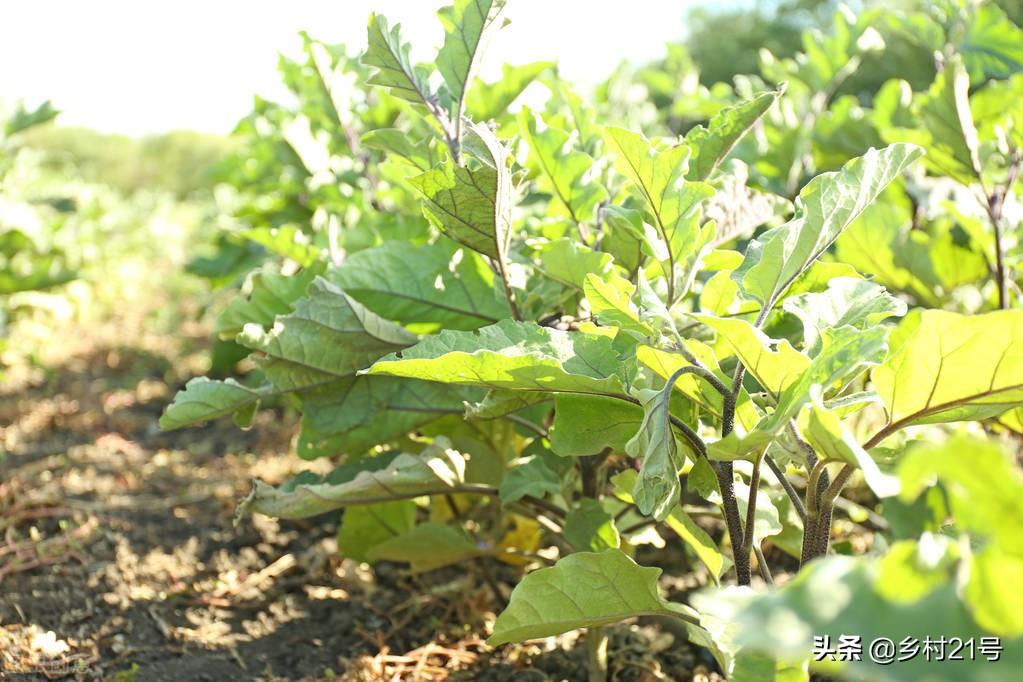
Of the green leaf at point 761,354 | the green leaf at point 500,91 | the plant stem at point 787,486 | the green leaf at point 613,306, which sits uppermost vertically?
the green leaf at point 500,91

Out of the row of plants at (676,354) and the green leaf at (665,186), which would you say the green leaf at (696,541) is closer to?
the row of plants at (676,354)

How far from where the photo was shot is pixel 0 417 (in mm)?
3717

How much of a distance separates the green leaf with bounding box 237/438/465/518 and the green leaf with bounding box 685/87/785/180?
2.27 feet

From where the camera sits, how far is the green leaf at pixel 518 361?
128cm

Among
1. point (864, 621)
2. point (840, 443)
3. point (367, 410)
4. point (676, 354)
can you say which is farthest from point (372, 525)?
point (864, 621)

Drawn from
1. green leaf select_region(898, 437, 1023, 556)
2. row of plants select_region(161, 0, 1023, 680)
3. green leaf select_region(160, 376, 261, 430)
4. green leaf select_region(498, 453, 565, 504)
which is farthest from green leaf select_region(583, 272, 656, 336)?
green leaf select_region(160, 376, 261, 430)

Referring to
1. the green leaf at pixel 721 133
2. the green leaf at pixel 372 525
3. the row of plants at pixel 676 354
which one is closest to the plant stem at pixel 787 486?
the row of plants at pixel 676 354

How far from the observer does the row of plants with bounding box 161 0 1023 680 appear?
3.37 ft

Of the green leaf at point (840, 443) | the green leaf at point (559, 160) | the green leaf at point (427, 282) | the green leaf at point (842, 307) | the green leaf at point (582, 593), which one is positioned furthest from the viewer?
the green leaf at point (427, 282)

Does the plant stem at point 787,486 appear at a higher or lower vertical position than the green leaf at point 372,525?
higher

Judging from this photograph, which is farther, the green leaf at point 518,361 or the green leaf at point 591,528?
the green leaf at point 591,528

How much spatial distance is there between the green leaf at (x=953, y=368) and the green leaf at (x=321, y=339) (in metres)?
0.89

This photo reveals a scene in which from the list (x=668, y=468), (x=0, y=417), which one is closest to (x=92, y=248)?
(x=0, y=417)

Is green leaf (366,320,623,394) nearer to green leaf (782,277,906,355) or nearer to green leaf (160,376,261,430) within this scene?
green leaf (782,277,906,355)
